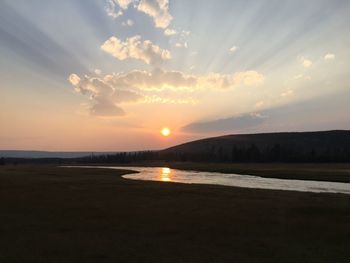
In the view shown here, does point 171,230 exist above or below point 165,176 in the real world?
below

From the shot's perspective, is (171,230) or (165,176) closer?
(171,230)

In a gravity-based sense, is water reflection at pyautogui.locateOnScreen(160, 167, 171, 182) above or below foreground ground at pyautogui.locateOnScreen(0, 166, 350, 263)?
above

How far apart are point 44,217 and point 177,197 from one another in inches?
642

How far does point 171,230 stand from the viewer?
74.9ft

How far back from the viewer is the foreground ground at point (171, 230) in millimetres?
17406

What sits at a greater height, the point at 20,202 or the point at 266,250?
the point at 20,202

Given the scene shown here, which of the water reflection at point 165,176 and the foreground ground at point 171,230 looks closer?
the foreground ground at point 171,230

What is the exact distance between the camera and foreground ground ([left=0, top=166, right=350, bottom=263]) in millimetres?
17406

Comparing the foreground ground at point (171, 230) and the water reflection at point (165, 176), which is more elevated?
the water reflection at point (165, 176)

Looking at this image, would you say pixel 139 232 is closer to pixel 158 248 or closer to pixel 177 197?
pixel 158 248

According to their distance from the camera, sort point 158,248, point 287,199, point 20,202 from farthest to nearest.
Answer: point 287,199 → point 20,202 → point 158,248

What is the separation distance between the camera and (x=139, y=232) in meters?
22.1

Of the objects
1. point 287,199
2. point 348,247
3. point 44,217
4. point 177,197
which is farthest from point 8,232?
point 287,199

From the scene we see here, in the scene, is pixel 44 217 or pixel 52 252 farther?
pixel 44 217
